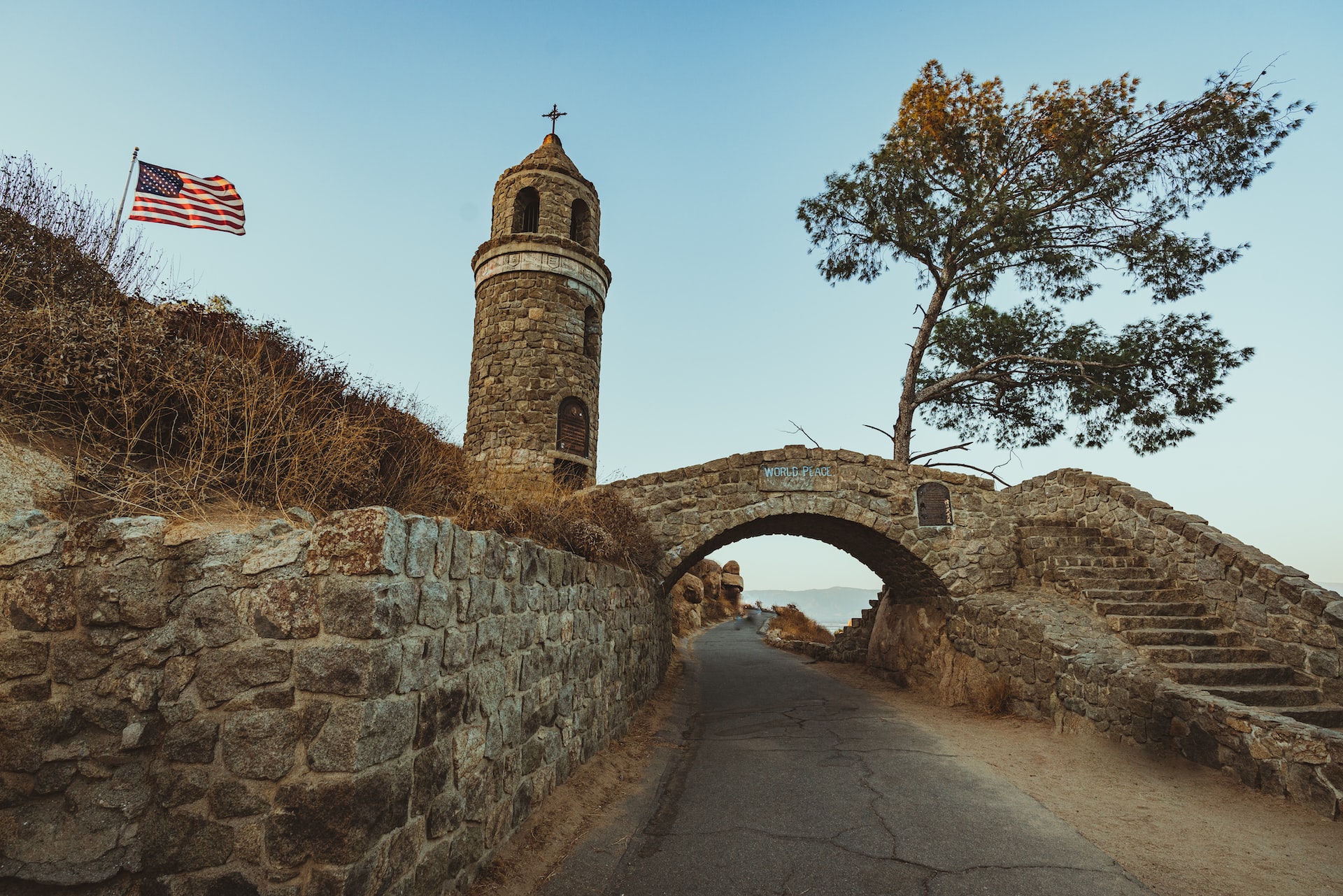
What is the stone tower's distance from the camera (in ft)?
44.9

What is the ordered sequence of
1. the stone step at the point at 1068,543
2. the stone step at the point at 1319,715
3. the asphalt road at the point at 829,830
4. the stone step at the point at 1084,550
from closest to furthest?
the asphalt road at the point at 829,830
the stone step at the point at 1319,715
the stone step at the point at 1084,550
the stone step at the point at 1068,543

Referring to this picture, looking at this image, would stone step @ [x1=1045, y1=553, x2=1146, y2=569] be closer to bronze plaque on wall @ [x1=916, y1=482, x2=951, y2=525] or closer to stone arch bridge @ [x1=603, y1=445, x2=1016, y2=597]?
stone arch bridge @ [x1=603, y1=445, x2=1016, y2=597]

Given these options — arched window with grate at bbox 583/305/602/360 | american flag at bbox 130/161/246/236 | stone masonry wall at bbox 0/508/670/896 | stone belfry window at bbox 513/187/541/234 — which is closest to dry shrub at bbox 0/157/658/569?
stone masonry wall at bbox 0/508/670/896

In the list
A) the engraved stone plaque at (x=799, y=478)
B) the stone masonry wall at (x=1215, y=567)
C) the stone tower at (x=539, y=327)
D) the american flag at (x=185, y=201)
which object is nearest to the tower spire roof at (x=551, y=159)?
the stone tower at (x=539, y=327)

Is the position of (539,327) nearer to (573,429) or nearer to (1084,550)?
(573,429)

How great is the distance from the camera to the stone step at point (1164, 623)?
786 cm

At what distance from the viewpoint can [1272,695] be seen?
6.47 meters

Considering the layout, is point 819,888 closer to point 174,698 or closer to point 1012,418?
point 174,698

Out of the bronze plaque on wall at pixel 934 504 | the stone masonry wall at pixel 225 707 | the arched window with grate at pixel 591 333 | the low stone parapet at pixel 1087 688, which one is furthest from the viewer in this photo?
the arched window with grate at pixel 591 333

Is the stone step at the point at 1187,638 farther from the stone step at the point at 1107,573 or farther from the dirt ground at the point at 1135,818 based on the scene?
the dirt ground at the point at 1135,818

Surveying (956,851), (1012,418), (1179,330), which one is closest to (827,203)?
(1012,418)

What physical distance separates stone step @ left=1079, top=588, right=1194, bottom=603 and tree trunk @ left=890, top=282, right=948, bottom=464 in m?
6.38

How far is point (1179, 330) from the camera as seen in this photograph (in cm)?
1333

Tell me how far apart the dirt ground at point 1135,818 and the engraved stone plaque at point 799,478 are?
4.26m
